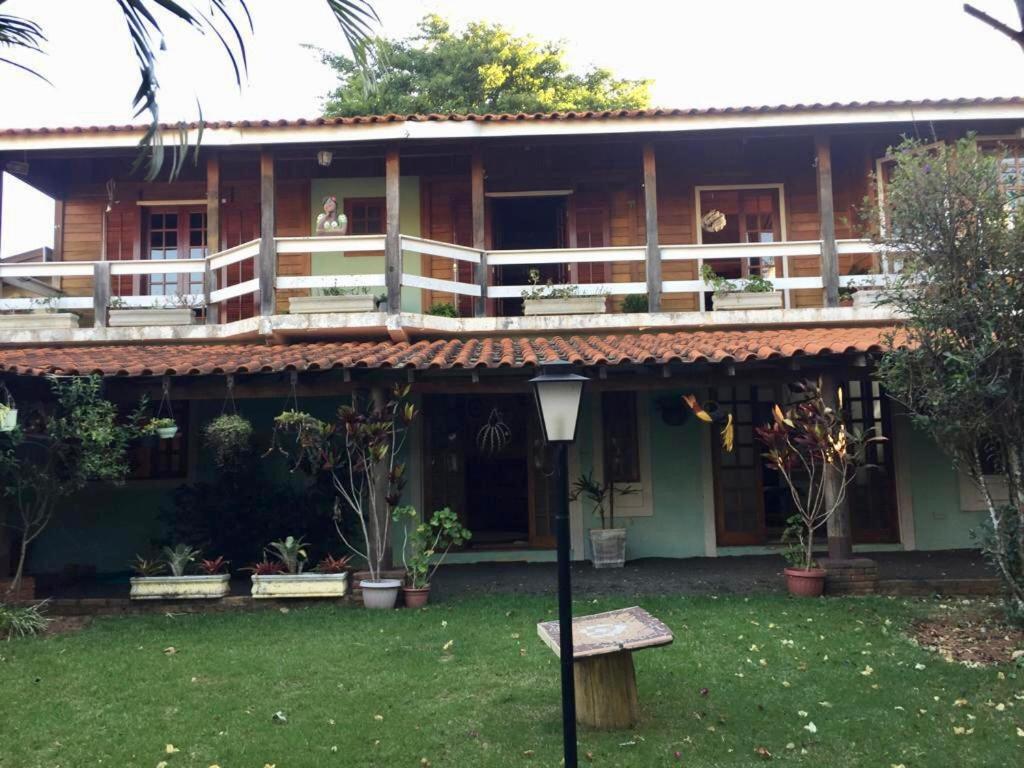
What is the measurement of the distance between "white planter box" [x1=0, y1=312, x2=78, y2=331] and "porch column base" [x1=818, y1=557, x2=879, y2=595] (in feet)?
30.5

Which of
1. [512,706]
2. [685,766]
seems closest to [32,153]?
[512,706]

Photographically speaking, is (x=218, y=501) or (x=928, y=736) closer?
(x=928, y=736)

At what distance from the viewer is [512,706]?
204 inches

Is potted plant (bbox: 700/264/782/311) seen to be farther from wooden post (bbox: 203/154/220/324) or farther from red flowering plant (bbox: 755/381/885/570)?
wooden post (bbox: 203/154/220/324)

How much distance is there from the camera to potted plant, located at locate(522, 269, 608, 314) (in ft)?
33.3

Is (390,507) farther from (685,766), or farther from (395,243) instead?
(685,766)

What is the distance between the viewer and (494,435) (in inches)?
402

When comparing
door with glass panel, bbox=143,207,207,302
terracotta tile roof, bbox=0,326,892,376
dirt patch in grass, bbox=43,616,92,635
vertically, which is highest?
door with glass panel, bbox=143,207,207,302

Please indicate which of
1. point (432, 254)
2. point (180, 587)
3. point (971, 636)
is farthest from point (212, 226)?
point (971, 636)

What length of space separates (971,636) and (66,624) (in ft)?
26.2

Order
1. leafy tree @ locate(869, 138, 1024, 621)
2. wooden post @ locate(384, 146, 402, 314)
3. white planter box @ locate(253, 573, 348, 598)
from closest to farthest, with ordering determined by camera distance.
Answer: leafy tree @ locate(869, 138, 1024, 621), white planter box @ locate(253, 573, 348, 598), wooden post @ locate(384, 146, 402, 314)

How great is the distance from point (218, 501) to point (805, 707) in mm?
6858

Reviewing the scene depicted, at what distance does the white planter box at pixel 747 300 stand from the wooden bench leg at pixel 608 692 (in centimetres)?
622

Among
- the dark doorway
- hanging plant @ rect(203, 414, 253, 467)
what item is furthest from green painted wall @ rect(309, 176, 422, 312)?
hanging plant @ rect(203, 414, 253, 467)
